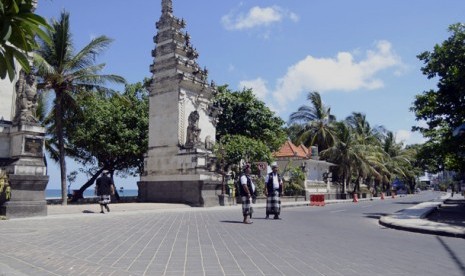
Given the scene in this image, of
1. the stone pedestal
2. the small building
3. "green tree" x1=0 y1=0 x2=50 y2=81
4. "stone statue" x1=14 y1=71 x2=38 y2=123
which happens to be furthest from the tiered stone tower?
"green tree" x1=0 y1=0 x2=50 y2=81

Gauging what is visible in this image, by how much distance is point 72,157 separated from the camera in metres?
34.1

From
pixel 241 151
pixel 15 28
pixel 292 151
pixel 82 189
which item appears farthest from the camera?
pixel 292 151

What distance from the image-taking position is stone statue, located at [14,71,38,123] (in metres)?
15.6

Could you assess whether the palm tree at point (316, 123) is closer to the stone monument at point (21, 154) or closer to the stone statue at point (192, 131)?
the stone statue at point (192, 131)

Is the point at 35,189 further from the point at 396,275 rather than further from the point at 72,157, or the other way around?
the point at 72,157

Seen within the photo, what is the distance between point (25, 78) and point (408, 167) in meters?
68.4

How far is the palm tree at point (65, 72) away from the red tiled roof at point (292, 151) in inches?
935

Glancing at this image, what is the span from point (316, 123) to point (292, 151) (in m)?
6.15

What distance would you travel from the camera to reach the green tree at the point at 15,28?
296 cm

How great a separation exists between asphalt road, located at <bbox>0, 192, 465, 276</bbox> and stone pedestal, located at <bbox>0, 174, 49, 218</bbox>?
3.28 metres

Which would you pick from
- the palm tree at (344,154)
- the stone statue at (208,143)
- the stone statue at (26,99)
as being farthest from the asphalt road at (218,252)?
the palm tree at (344,154)

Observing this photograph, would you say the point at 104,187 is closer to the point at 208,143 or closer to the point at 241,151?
the point at 208,143

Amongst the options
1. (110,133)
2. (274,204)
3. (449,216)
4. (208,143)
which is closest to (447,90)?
(449,216)

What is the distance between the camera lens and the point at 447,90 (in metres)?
20.3
